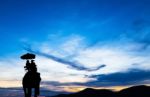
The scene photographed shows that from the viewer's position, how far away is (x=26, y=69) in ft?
111

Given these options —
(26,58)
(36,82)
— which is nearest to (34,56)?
(26,58)

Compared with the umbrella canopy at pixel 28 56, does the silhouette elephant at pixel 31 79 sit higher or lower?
lower

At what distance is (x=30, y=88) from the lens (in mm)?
34562

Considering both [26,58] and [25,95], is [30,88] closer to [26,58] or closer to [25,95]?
[25,95]

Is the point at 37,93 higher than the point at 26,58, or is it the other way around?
the point at 26,58

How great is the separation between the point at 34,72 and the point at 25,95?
111 inches

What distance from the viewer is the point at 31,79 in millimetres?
34188

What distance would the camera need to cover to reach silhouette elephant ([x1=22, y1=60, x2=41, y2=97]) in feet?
111

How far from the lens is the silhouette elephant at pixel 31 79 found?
3381cm

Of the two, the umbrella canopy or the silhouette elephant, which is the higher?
the umbrella canopy

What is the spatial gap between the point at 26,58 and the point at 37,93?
14.3ft

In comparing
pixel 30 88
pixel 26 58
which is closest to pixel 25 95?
pixel 30 88

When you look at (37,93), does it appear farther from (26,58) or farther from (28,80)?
(26,58)

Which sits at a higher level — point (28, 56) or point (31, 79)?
point (28, 56)
